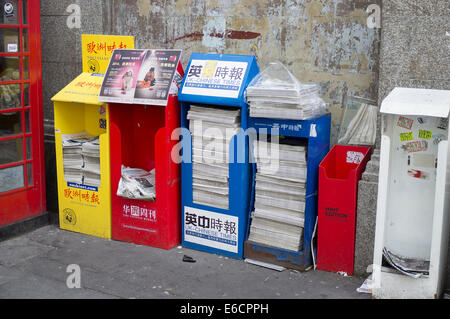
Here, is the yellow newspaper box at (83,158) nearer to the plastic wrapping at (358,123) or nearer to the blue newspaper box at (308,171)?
the blue newspaper box at (308,171)

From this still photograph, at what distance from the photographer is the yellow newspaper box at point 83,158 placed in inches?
225

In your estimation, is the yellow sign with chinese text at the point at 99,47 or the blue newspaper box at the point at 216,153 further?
the yellow sign with chinese text at the point at 99,47

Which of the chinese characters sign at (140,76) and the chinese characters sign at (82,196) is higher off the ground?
the chinese characters sign at (140,76)

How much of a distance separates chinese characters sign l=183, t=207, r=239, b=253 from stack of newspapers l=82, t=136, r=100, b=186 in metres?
1.09

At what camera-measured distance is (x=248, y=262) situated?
17.0 ft

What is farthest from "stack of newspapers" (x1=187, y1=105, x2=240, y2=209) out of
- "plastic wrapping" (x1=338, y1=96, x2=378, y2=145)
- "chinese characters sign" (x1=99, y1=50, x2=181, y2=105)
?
"plastic wrapping" (x1=338, y1=96, x2=378, y2=145)

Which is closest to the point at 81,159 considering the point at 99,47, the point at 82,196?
the point at 82,196

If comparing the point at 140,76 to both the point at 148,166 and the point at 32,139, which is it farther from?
the point at 32,139

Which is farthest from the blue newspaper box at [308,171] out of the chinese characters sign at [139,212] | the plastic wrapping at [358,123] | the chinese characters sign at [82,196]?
the chinese characters sign at [82,196]

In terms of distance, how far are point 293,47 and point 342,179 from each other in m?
1.61

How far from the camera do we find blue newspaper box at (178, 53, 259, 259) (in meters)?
5.05

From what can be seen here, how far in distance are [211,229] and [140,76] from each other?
5.40 ft

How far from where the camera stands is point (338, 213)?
4789 millimetres

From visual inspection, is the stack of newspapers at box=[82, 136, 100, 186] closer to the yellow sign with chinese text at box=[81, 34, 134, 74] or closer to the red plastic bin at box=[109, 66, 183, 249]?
the red plastic bin at box=[109, 66, 183, 249]
